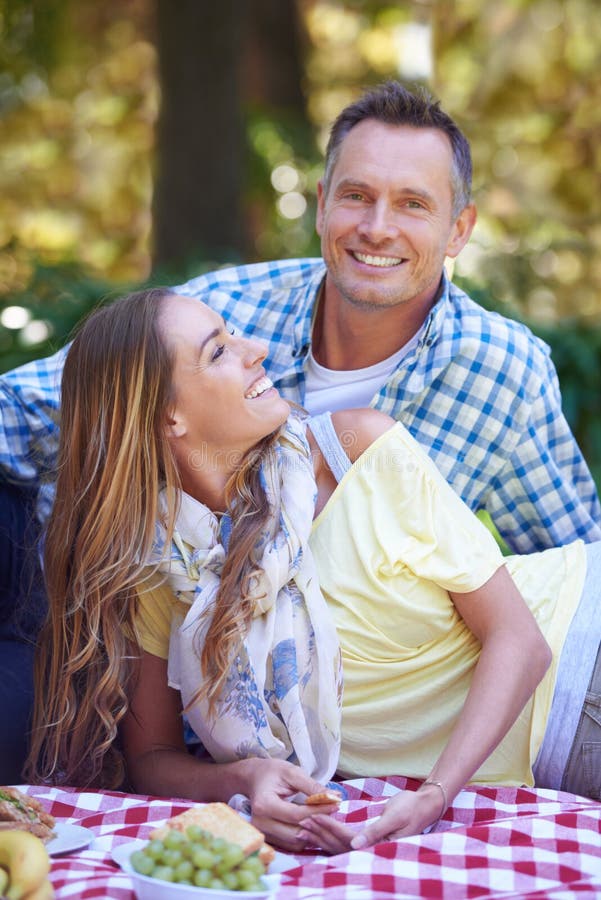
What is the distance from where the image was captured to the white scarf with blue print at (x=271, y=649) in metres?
2.37

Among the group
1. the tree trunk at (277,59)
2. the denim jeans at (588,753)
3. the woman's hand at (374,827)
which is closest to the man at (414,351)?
the denim jeans at (588,753)

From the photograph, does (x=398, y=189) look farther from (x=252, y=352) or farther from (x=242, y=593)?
(x=242, y=593)

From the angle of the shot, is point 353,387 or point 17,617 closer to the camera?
point 17,617

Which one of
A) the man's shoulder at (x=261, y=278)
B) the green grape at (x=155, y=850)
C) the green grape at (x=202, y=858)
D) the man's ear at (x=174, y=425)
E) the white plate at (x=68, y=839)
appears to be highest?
the man's shoulder at (x=261, y=278)

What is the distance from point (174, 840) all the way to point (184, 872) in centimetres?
6

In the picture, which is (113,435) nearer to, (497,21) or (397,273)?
(397,273)

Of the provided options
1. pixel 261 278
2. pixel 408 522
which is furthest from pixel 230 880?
pixel 261 278

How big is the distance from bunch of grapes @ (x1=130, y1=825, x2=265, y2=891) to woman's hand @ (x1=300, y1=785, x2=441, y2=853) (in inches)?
12.6

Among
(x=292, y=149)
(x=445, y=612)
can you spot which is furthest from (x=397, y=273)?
(x=292, y=149)

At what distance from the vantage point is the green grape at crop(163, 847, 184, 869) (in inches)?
69.6

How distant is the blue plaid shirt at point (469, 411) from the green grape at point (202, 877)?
1450 millimetres

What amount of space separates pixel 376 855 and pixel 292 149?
6855 millimetres

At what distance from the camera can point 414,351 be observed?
3.16 metres

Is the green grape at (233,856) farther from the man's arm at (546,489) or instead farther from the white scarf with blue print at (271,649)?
the man's arm at (546,489)
